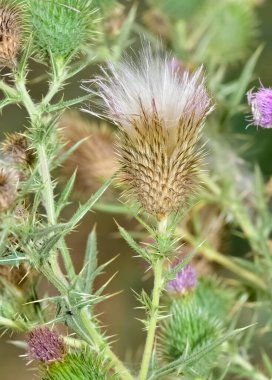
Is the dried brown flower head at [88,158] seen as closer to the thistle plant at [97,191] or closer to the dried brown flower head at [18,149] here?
the thistle plant at [97,191]

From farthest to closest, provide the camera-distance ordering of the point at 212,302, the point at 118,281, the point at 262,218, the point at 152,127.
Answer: the point at 118,281, the point at 262,218, the point at 212,302, the point at 152,127

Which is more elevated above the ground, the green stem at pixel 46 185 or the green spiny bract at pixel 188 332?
the green stem at pixel 46 185

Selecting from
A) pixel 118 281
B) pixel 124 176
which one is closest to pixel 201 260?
pixel 124 176

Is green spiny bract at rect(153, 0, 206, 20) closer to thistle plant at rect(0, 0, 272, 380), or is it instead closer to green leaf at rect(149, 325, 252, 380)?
thistle plant at rect(0, 0, 272, 380)

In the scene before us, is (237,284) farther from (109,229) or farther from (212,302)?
(109,229)

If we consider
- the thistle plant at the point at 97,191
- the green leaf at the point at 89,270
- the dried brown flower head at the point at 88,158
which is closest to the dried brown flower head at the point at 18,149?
the thistle plant at the point at 97,191

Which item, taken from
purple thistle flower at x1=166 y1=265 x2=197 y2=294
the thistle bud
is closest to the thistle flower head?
the thistle bud
